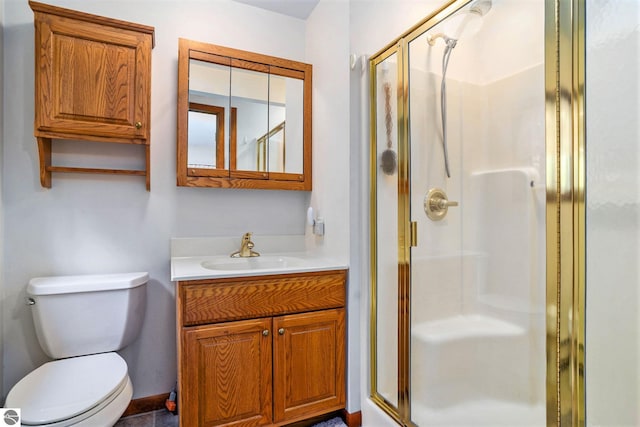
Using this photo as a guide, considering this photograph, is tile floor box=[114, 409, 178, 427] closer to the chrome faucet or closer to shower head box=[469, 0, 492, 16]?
the chrome faucet

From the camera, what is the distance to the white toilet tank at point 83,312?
4.89 ft

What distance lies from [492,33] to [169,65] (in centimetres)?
161

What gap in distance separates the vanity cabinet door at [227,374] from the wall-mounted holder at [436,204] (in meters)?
0.85

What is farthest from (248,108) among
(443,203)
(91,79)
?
(443,203)

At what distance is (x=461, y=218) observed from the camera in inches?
53.6

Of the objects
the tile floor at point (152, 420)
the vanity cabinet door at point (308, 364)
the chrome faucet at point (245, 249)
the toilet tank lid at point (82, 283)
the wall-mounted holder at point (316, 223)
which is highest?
the wall-mounted holder at point (316, 223)

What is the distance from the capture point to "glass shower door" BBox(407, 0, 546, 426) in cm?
111

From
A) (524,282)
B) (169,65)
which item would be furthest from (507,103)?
(169,65)

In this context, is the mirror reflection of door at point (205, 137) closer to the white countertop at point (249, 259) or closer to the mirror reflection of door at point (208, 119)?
the mirror reflection of door at point (208, 119)

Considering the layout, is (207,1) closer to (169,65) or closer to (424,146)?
(169,65)

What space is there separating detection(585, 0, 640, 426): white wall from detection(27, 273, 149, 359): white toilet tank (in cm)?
178

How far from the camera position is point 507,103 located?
122 cm

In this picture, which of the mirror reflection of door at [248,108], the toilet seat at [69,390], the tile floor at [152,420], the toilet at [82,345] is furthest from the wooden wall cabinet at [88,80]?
the tile floor at [152,420]

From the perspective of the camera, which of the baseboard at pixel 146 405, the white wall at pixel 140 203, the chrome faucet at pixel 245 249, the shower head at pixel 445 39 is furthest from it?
the chrome faucet at pixel 245 249
